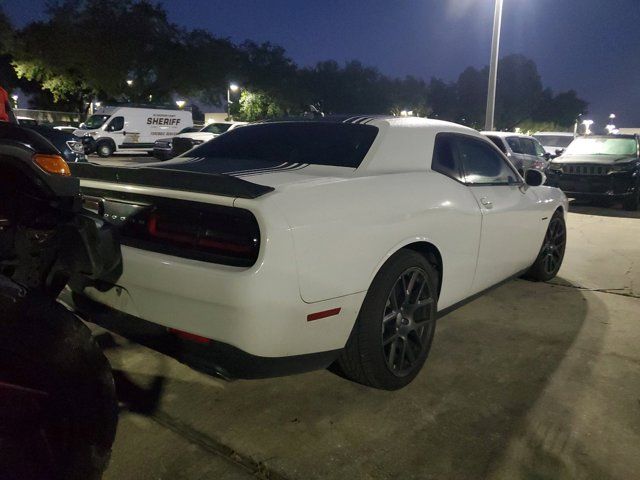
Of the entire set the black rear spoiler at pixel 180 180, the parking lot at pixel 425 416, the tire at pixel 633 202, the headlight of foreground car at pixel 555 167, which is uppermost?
the black rear spoiler at pixel 180 180

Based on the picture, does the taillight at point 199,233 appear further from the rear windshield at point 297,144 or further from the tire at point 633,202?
the tire at point 633,202

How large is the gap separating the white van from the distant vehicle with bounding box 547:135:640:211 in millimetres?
17168

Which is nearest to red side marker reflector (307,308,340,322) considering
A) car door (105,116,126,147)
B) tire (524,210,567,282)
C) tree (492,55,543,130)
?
tire (524,210,567,282)

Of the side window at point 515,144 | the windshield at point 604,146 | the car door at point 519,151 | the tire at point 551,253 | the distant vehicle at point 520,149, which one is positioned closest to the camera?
the tire at point 551,253

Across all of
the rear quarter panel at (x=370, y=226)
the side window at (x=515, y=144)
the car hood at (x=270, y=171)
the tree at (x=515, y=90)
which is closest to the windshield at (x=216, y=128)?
the side window at (x=515, y=144)

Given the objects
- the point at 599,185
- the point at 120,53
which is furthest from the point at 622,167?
the point at 120,53

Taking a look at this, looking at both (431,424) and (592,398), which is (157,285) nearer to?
(431,424)

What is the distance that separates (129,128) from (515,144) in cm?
1630

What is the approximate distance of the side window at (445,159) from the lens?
3.36 m

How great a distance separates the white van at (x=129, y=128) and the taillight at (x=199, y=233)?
20.8 m

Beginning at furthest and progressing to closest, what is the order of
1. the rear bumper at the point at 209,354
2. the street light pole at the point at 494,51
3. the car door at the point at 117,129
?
1. the car door at the point at 117,129
2. the street light pole at the point at 494,51
3. the rear bumper at the point at 209,354

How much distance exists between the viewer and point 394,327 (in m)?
2.82

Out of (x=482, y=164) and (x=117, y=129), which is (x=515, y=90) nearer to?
(x=117, y=129)

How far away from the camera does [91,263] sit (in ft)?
7.35
